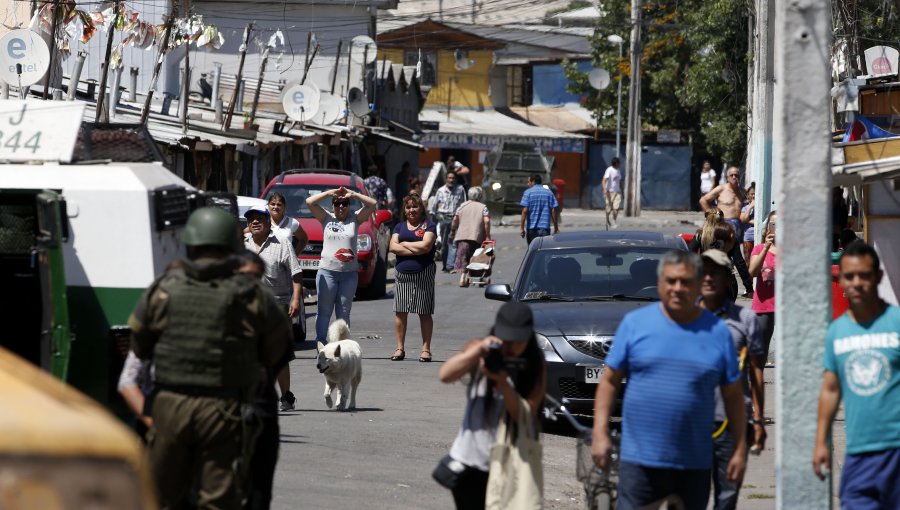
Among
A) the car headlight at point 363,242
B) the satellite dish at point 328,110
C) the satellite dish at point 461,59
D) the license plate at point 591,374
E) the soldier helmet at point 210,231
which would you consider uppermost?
the satellite dish at point 461,59

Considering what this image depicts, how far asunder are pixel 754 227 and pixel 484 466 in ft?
53.6

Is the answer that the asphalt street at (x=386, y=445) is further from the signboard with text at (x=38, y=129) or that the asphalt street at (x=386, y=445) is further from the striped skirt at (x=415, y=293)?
the signboard with text at (x=38, y=129)

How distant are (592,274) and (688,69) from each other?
37628mm

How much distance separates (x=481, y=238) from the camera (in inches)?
936

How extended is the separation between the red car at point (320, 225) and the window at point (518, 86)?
48.8 meters

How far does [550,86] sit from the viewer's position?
7269 centimetres

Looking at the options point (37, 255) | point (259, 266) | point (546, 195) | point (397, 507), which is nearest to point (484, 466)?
point (259, 266)

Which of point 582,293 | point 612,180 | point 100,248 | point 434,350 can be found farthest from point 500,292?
point 612,180

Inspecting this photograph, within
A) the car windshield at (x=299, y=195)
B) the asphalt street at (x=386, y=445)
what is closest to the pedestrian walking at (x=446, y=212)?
the car windshield at (x=299, y=195)

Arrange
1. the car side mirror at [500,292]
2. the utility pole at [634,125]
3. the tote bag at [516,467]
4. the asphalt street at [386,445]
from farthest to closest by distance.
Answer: the utility pole at [634,125] < the car side mirror at [500,292] < the asphalt street at [386,445] < the tote bag at [516,467]

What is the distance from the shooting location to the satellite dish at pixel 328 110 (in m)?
33.2

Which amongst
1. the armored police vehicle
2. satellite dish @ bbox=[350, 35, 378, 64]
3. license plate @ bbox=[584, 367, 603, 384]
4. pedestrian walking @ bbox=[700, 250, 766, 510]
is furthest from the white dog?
the armored police vehicle

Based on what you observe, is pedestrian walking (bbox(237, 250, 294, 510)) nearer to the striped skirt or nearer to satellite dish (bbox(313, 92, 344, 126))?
Answer: the striped skirt

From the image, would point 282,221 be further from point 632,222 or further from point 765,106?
point 632,222
